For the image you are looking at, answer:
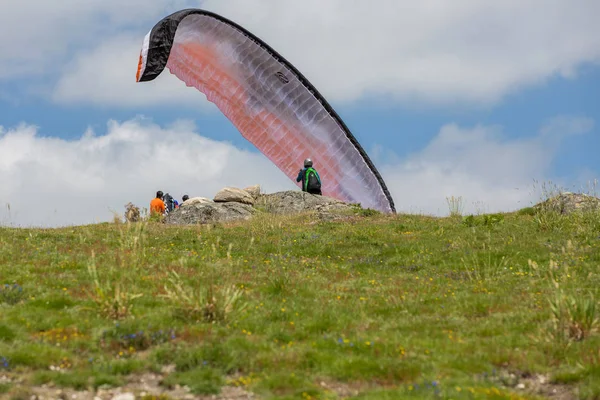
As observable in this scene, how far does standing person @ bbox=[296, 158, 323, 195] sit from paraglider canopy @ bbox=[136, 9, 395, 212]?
5.16ft

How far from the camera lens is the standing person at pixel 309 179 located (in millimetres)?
35031

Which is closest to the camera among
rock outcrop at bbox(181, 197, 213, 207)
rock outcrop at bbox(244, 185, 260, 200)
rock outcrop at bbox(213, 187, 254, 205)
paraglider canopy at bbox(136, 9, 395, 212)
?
rock outcrop at bbox(181, 197, 213, 207)

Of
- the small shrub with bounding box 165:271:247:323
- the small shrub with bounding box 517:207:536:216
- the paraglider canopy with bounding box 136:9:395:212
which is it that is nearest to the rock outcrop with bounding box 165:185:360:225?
the paraglider canopy with bounding box 136:9:395:212

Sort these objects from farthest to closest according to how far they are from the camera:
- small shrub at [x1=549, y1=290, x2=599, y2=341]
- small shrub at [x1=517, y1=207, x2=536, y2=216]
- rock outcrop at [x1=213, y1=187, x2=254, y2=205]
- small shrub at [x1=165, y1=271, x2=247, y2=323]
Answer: rock outcrop at [x1=213, y1=187, x2=254, y2=205]
small shrub at [x1=517, y1=207, x2=536, y2=216]
small shrub at [x1=165, y1=271, x2=247, y2=323]
small shrub at [x1=549, y1=290, x2=599, y2=341]

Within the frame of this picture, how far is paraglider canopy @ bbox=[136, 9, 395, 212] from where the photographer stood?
114 ft

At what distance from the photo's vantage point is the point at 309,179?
1379 inches

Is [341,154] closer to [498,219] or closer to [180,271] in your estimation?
[498,219]

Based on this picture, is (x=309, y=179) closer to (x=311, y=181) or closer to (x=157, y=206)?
(x=311, y=181)

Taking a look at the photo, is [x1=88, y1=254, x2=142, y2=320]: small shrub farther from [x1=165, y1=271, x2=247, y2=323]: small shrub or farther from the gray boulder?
the gray boulder

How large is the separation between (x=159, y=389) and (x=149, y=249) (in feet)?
32.3

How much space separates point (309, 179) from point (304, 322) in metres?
23.3

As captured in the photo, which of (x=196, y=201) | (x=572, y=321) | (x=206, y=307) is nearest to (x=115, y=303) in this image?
(x=206, y=307)

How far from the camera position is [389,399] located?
8.78 meters

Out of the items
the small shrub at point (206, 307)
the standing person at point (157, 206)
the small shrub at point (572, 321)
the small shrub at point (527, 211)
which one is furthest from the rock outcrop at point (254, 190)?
the small shrub at point (572, 321)
